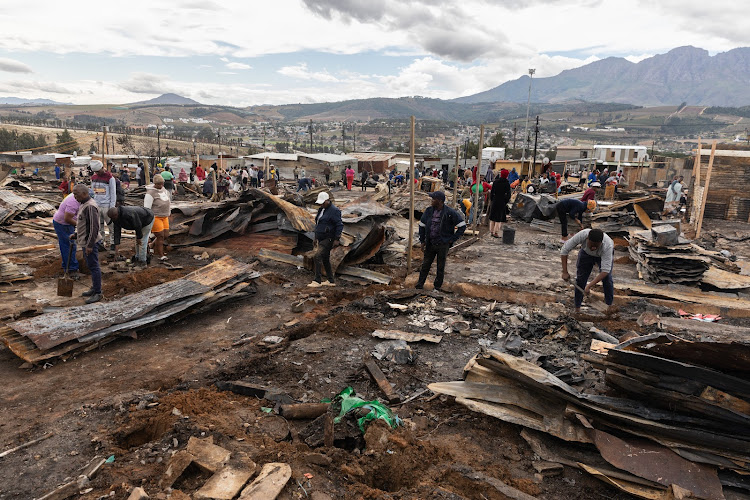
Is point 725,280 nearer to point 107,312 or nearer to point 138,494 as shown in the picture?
point 138,494

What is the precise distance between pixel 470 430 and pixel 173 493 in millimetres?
2237

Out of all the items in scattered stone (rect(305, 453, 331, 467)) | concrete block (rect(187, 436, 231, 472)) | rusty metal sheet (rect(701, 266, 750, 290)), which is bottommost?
scattered stone (rect(305, 453, 331, 467))

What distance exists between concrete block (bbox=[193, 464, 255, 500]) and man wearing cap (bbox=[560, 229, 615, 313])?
16.2ft

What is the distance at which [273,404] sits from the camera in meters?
3.86

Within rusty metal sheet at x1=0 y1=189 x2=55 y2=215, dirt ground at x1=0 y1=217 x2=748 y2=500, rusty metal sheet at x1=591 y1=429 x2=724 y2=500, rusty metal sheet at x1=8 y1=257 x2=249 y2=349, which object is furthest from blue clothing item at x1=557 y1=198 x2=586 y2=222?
rusty metal sheet at x1=0 y1=189 x2=55 y2=215

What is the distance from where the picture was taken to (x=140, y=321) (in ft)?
17.8

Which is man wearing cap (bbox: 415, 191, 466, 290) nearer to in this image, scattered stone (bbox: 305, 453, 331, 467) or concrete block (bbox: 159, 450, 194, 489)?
scattered stone (bbox: 305, 453, 331, 467)

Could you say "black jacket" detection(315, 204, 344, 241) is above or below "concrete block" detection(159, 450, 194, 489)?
above

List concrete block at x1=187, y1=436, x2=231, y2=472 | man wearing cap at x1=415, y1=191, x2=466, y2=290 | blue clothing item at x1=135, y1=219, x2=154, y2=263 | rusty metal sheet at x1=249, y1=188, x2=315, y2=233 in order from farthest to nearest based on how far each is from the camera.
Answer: rusty metal sheet at x1=249, y1=188, x2=315, y2=233 < blue clothing item at x1=135, y1=219, x2=154, y2=263 < man wearing cap at x1=415, y1=191, x2=466, y2=290 < concrete block at x1=187, y1=436, x2=231, y2=472

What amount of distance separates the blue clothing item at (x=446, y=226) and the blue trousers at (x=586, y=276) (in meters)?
1.76

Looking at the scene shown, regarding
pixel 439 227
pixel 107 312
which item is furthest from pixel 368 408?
pixel 439 227

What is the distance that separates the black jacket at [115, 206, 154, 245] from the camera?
25.6 feet

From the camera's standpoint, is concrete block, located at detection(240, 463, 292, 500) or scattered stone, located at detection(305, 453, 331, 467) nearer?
concrete block, located at detection(240, 463, 292, 500)

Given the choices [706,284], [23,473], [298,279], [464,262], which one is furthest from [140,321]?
[706,284]
